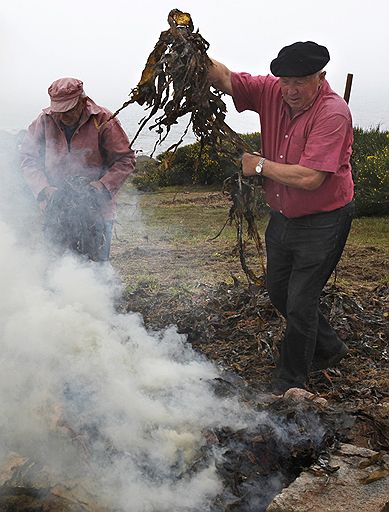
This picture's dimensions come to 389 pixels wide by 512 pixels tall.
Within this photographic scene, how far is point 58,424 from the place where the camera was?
9.64 ft

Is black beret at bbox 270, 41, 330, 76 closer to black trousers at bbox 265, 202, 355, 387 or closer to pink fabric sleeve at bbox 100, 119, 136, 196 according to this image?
black trousers at bbox 265, 202, 355, 387

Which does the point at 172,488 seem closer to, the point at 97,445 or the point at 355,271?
the point at 97,445

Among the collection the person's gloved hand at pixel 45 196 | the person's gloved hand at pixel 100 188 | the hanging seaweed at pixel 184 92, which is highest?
the hanging seaweed at pixel 184 92

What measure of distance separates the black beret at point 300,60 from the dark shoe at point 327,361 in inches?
75.9

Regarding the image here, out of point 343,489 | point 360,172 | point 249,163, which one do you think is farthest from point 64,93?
point 360,172

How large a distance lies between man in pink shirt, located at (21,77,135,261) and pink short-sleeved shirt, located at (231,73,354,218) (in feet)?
3.74

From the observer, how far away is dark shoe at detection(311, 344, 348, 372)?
443 cm

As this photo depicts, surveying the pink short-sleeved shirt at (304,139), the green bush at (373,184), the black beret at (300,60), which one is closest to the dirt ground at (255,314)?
the pink short-sleeved shirt at (304,139)

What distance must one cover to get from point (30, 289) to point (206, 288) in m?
2.75

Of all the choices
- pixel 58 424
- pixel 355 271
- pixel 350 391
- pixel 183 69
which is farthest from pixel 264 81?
pixel 355 271

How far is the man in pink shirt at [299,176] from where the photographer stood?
3543 mm

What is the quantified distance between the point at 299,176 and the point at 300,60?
2.03ft

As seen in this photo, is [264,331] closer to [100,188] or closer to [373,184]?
[100,188]

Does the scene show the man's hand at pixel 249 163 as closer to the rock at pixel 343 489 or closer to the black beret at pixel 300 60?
the black beret at pixel 300 60
